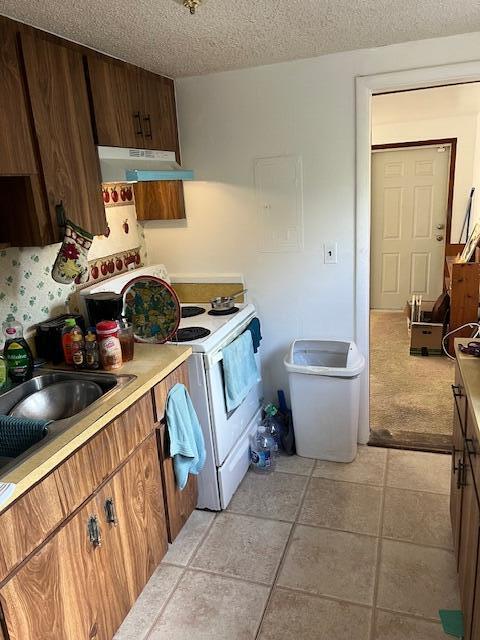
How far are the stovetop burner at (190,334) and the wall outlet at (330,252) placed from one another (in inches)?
32.8

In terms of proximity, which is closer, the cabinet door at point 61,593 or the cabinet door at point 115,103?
the cabinet door at point 61,593

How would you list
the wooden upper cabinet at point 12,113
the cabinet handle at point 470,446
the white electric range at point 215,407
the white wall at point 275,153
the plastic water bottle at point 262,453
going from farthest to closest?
the plastic water bottle at point 262,453 < the white wall at point 275,153 < the white electric range at point 215,407 < the wooden upper cabinet at point 12,113 < the cabinet handle at point 470,446

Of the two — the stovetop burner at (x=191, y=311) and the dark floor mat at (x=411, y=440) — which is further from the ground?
the stovetop burner at (x=191, y=311)

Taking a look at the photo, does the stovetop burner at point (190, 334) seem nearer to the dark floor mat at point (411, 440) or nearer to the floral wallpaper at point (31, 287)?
the floral wallpaper at point (31, 287)

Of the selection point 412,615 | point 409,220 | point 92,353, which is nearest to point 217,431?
point 92,353

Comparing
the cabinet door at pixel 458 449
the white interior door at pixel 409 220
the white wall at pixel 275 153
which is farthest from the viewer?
the white interior door at pixel 409 220

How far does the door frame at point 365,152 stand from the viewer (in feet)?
7.40

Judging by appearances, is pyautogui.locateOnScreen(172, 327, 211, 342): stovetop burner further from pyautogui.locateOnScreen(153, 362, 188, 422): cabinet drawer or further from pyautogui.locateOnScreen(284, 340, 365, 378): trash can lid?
pyautogui.locateOnScreen(284, 340, 365, 378): trash can lid

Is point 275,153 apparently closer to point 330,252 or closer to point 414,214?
point 330,252

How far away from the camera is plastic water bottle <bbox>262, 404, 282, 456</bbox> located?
2814mm

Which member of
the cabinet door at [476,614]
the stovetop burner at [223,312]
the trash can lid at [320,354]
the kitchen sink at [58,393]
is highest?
the stovetop burner at [223,312]

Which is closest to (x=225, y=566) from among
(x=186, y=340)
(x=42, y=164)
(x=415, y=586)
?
(x=415, y=586)

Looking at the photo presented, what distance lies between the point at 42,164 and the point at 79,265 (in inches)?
15.2

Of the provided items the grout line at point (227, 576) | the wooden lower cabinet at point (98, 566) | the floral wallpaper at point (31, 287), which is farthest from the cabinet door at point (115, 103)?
the grout line at point (227, 576)
